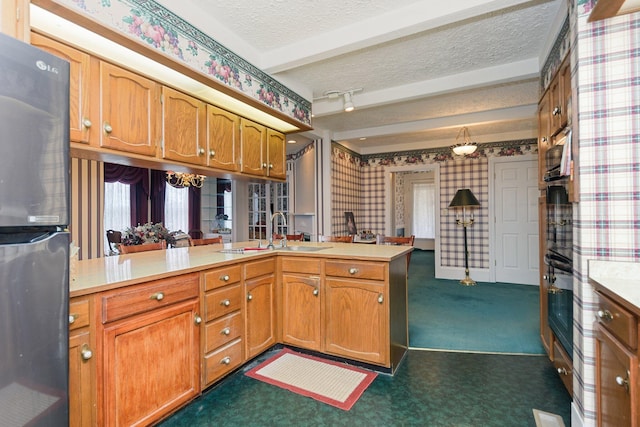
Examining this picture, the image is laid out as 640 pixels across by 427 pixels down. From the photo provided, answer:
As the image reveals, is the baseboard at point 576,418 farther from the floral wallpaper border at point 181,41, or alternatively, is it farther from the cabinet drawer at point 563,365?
the floral wallpaper border at point 181,41

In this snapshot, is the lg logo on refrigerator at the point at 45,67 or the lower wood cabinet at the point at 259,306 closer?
the lg logo on refrigerator at the point at 45,67

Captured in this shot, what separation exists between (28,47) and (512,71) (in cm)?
348

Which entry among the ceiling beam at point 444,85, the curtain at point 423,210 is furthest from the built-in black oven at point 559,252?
the curtain at point 423,210

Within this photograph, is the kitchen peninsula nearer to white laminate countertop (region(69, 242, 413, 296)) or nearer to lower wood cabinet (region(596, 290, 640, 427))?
white laminate countertop (region(69, 242, 413, 296))

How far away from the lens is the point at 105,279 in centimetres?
149

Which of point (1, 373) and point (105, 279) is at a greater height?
point (105, 279)

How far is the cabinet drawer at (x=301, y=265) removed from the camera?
7.98 feet

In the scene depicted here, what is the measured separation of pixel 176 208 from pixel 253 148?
17.4 ft

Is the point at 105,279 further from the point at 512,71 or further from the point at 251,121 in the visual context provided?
the point at 512,71

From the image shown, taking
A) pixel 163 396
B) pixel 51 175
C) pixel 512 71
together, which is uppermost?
pixel 512 71

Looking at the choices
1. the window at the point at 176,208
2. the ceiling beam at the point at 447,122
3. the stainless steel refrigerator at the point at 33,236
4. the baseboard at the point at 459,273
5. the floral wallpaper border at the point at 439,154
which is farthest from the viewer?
the window at the point at 176,208

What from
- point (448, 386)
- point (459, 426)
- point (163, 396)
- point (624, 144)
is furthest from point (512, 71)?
point (163, 396)

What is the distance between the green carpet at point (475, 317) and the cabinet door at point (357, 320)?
661 mm

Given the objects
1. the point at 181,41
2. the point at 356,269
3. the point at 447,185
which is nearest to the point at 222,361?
the point at 356,269
